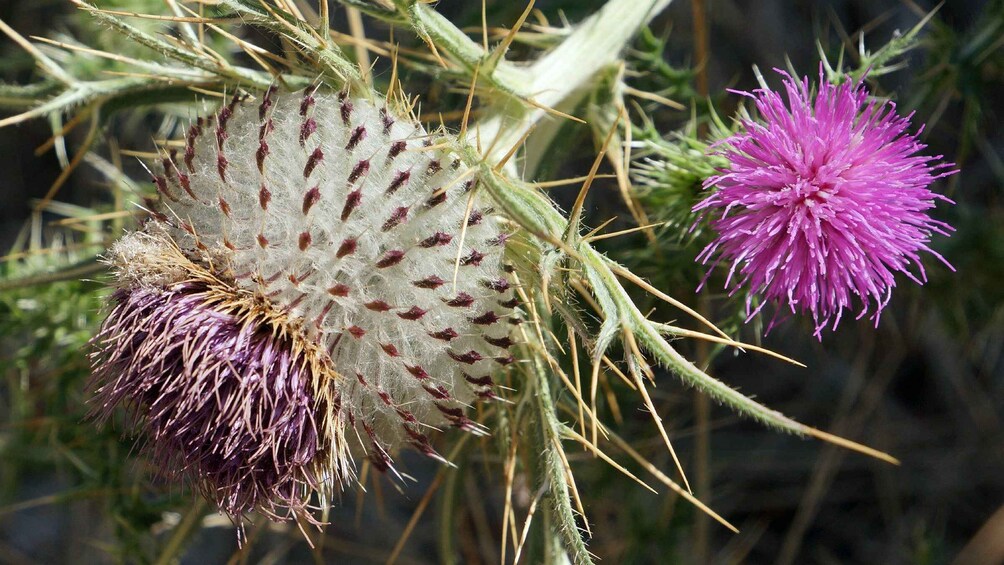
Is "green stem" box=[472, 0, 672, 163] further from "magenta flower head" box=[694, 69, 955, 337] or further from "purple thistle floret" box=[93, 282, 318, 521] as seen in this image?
"purple thistle floret" box=[93, 282, 318, 521]

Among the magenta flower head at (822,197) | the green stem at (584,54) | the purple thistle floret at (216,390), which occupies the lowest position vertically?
the purple thistle floret at (216,390)

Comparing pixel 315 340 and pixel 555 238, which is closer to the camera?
Result: pixel 555 238

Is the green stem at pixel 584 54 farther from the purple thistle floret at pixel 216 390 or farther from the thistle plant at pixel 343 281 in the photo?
the purple thistle floret at pixel 216 390

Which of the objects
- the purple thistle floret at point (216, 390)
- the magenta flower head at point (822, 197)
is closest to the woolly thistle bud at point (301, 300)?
the purple thistle floret at point (216, 390)

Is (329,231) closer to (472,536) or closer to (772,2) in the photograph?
(472,536)

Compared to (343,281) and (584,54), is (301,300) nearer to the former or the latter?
(343,281)

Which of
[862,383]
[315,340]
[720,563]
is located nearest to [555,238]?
[315,340]
